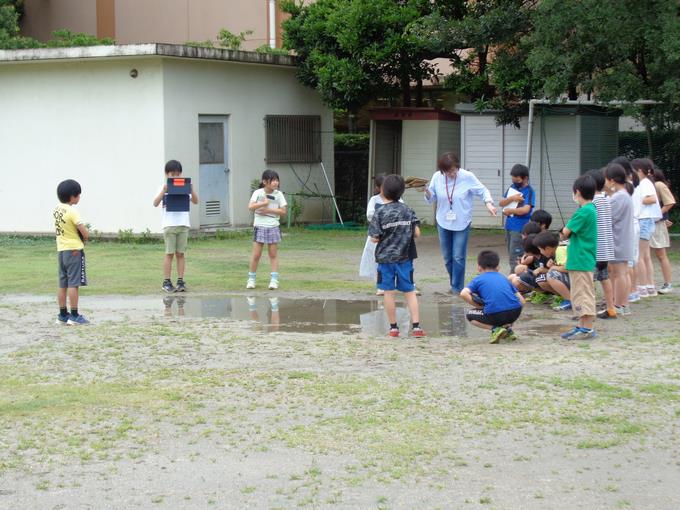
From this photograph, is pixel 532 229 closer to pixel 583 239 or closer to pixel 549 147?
pixel 583 239

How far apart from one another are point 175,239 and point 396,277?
4.04 metres

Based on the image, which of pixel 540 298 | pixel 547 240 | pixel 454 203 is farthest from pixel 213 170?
pixel 547 240

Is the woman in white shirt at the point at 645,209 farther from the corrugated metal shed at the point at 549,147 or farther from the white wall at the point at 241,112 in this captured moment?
the white wall at the point at 241,112

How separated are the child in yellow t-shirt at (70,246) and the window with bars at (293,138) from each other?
1154cm

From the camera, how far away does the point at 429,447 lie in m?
6.16

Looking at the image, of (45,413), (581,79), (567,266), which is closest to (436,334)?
(567,266)

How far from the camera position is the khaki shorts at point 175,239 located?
1282 cm

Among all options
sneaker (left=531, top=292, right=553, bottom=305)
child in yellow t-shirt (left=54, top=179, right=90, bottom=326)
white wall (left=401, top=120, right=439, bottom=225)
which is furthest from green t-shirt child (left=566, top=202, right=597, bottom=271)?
white wall (left=401, top=120, right=439, bottom=225)

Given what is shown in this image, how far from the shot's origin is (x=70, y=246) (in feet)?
34.0

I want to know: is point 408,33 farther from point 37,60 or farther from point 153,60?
point 37,60

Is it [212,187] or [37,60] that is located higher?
[37,60]

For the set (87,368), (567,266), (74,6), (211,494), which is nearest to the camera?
(211,494)

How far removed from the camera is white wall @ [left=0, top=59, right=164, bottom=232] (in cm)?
1955

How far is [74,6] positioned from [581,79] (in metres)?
21.8
